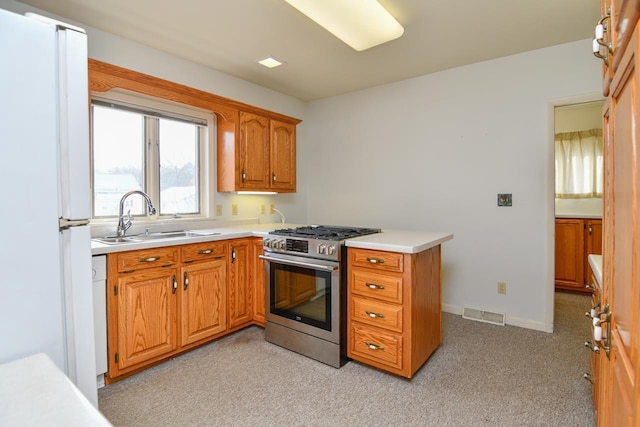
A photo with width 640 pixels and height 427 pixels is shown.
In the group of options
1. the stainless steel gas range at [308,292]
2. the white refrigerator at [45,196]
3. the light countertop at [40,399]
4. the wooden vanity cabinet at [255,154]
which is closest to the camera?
the light countertop at [40,399]

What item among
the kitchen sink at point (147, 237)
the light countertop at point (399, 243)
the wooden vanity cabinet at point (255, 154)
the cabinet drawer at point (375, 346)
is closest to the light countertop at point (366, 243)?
the light countertop at point (399, 243)

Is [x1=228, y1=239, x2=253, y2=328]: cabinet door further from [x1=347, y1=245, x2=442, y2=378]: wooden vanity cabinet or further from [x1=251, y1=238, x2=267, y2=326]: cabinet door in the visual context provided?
[x1=347, y1=245, x2=442, y2=378]: wooden vanity cabinet

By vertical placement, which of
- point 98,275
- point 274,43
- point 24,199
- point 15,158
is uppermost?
point 274,43

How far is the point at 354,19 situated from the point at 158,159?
2.09 meters

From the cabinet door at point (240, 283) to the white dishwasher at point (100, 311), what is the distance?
0.95 m

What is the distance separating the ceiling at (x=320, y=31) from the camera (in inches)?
88.1

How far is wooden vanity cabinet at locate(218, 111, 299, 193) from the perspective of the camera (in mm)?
3258

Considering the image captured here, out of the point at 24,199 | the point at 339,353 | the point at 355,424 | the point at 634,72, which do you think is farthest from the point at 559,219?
the point at 24,199

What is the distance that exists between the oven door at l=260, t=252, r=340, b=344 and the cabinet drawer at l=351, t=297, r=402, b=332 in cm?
14

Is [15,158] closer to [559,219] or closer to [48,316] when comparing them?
[48,316]

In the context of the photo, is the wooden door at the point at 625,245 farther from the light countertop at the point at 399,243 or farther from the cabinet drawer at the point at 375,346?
the cabinet drawer at the point at 375,346

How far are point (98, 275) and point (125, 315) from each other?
33cm

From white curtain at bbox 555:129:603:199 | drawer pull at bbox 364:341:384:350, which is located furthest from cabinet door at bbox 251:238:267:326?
white curtain at bbox 555:129:603:199

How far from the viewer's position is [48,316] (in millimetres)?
911
